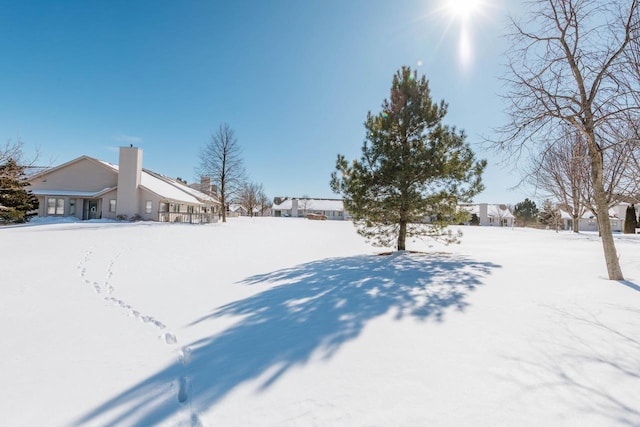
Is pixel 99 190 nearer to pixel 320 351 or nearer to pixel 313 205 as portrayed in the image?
pixel 320 351

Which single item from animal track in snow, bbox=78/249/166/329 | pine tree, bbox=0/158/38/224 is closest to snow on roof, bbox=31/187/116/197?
pine tree, bbox=0/158/38/224

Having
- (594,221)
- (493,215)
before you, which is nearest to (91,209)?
(493,215)

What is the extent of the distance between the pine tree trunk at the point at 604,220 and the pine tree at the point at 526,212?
62355 millimetres

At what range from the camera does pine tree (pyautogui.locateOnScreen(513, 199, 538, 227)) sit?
5828cm

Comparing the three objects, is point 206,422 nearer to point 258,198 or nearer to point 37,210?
point 37,210

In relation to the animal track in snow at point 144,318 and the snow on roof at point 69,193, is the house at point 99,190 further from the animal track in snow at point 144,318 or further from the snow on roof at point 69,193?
the animal track in snow at point 144,318

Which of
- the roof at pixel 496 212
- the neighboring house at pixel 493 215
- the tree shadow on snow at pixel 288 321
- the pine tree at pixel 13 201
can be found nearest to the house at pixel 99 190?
the pine tree at pixel 13 201

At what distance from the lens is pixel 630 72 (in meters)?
5.45

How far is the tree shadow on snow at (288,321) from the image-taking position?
2424mm

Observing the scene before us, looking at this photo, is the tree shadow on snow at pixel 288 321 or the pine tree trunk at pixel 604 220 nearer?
the tree shadow on snow at pixel 288 321

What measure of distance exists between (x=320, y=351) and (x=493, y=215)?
71672 mm

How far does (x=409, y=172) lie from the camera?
31.4 feet

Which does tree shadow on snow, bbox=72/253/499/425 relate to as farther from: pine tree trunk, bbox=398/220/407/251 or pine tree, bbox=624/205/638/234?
pine tree, bbox=624/205/638/234

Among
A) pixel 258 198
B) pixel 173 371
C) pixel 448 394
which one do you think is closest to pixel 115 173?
pixel 173 371
